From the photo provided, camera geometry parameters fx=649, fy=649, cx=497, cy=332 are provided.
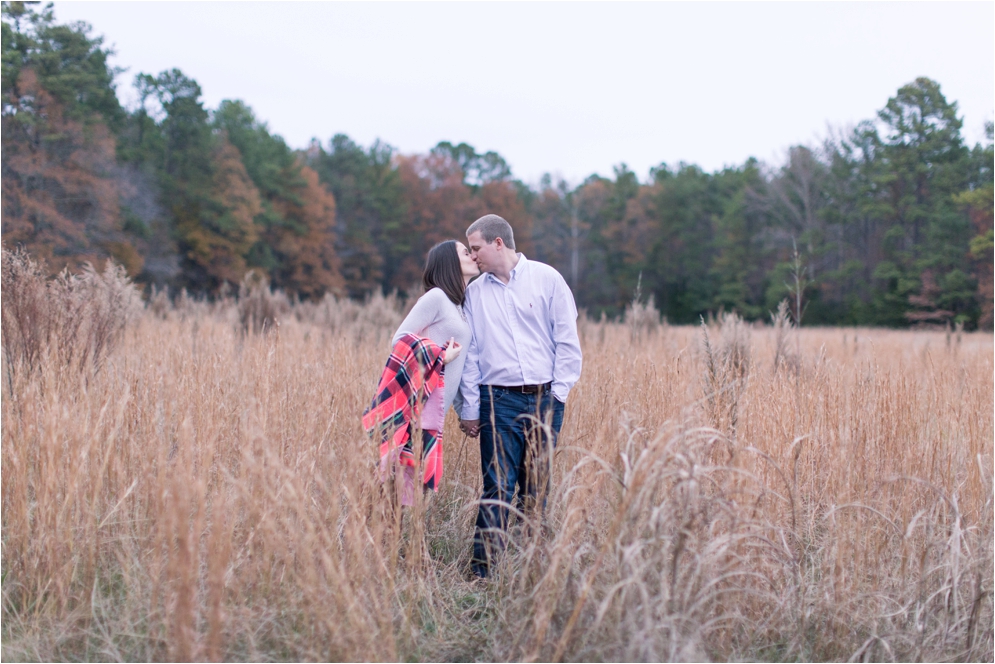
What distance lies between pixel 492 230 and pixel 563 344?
27.1 inches

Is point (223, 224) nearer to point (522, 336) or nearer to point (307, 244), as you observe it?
point (307, 244)

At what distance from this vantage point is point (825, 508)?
366 cm

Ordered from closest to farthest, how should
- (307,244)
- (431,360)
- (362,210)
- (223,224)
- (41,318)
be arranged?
(431,360), (41,318), (223,224), (307,244), (362,210)

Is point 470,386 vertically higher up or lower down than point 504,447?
higher up

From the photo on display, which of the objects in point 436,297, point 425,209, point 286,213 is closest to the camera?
point 436,297

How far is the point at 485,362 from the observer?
11.0 ft

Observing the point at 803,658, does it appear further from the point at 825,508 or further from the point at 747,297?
the point at 747,297

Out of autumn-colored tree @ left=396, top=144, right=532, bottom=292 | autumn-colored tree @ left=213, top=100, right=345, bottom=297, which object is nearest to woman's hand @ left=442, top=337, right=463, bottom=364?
autumn-colored tree @ left=213, top=100, right=345, bottom=297

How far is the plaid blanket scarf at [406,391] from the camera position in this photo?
3.13m

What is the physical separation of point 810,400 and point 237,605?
349 cm

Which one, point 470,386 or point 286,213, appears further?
point 286,213

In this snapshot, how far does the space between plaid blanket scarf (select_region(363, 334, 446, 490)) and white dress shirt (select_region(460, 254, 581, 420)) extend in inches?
8.7

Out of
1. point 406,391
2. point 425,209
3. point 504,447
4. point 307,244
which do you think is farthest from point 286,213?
point 504,447

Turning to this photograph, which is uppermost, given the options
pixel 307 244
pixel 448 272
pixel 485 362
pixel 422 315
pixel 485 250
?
pixel 307 244
